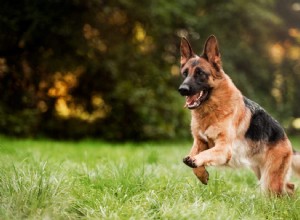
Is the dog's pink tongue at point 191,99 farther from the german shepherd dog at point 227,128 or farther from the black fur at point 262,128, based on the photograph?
the black fur at point 262,128

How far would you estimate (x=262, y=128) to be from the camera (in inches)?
227

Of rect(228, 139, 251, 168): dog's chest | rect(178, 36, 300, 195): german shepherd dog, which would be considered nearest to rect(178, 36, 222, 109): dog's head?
rect(178, 36, 300, 195): german shepherd dog

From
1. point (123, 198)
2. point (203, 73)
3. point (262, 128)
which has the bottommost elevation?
point (123, 198)

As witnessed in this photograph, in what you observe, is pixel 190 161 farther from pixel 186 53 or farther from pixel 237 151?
pixel 186 53

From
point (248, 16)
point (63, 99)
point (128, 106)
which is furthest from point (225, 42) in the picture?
point (63, 99)

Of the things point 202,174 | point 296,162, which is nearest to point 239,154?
point 202,174

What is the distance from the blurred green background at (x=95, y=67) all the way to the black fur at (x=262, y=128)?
319 inches

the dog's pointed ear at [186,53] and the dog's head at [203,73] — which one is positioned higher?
the dog's pointed ear at [186,53]

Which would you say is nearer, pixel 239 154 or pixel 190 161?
pixel 190 161

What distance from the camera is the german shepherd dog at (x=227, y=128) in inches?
208

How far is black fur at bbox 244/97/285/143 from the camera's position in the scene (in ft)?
18.7

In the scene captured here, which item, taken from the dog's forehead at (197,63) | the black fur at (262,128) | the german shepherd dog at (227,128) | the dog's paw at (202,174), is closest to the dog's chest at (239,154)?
the german shepherd dog at (227,128)

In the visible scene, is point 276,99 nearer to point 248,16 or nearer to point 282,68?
point 282,68

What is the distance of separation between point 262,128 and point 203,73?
3.47 feet
